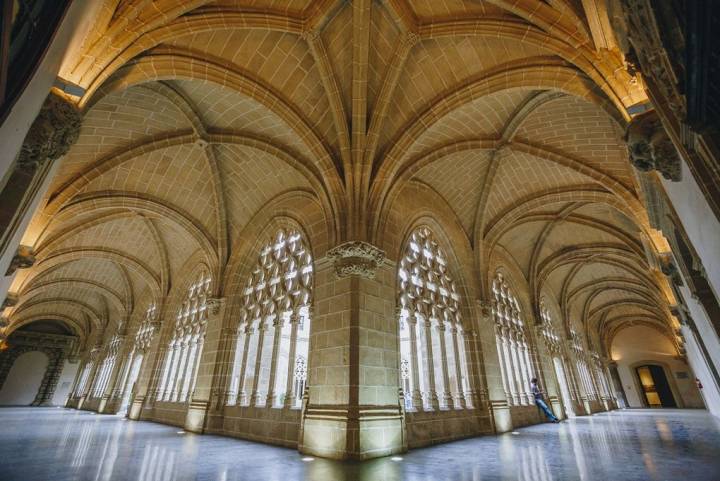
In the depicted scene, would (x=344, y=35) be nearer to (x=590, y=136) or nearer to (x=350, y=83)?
(x=350, y=83)

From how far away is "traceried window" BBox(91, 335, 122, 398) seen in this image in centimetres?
1595

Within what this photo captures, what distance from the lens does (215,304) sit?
9.63m

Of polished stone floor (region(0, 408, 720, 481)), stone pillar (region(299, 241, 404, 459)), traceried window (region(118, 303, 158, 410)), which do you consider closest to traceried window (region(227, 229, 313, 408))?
stone pillar (region(299, 241, 404, 459))

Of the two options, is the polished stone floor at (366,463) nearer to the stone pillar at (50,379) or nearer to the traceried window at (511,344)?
the traceried window at (511,344)

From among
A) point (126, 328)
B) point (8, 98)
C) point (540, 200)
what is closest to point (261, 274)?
point (8, 98)

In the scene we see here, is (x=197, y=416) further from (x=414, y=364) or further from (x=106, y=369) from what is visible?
(x=106, y=369)

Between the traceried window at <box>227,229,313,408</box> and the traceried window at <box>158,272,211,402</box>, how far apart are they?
80.3 inches

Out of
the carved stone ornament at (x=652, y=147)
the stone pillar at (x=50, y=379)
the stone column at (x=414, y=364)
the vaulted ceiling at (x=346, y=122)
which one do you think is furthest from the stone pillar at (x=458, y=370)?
the stone pillar at (x=50, y=379)

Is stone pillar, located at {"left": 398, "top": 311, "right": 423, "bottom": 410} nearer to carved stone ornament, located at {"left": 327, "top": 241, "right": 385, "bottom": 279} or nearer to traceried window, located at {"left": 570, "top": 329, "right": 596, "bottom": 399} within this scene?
carved stone ornament, located at {"left": 327, "top": 241, "right": 385, "bottom": 279}

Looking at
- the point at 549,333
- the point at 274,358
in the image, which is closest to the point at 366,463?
the point at 274,358

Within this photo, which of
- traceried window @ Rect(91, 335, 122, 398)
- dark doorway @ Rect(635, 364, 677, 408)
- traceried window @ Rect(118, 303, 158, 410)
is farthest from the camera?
dark doorway @ Rect(635, 364, 677, 408)

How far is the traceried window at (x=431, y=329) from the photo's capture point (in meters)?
7.50

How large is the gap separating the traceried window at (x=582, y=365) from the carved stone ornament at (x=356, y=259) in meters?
13.6

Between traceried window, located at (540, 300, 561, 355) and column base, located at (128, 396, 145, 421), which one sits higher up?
traceried window, located at (540, 300, 561, 355)
